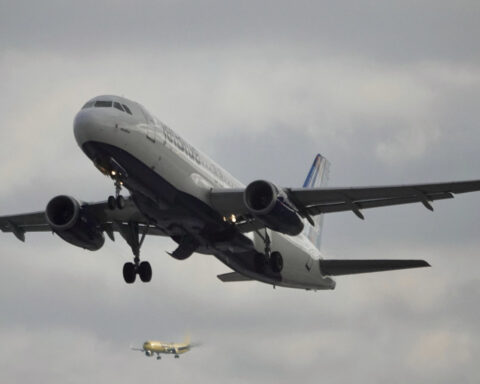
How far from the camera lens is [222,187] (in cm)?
5459

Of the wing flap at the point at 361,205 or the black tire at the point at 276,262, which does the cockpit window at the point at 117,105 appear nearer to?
the wing flap at the point at 361,205

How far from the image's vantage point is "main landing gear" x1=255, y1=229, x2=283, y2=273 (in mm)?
56438

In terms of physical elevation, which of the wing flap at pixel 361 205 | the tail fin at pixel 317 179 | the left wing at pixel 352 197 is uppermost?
the tail fin at pixel 317 179

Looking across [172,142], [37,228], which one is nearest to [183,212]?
[172,142]

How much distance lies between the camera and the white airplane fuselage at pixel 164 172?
161 feet

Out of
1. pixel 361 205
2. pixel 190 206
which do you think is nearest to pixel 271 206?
pixel 190 206

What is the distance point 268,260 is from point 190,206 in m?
6.28

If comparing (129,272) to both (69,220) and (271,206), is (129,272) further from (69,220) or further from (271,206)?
(271,206)

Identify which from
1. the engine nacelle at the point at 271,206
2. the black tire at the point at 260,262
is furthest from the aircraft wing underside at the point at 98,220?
the engine nacelle at the point at 271,206

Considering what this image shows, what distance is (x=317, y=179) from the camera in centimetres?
7150

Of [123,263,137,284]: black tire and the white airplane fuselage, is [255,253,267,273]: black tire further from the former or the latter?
A: [123,263,137,284]: black tire

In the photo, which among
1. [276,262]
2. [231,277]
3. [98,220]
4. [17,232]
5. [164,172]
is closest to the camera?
[164,172]

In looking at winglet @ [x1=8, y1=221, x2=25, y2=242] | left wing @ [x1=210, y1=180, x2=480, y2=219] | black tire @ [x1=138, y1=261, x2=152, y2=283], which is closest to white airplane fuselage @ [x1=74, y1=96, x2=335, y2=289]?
left wing @ [x1=210, y1=180, x2=480, y2=219]

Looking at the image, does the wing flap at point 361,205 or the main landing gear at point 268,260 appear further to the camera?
the main landing gear at point 268,260
